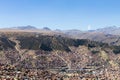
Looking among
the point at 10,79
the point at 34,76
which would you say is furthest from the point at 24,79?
the point at 34,76

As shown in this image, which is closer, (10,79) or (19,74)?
(10,79)

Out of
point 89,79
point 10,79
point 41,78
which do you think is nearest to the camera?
point 10,79

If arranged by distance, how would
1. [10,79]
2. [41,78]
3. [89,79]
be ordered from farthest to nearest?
[89,79]
[41,78]
[10,79]

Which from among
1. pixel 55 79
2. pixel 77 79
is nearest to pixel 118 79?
pixel 77 79

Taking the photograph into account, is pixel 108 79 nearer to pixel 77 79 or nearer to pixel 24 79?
pixel 77 79

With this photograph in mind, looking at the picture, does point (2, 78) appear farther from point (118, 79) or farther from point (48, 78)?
point (118, 79)

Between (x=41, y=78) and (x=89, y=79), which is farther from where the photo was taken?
(x=89, y=79)

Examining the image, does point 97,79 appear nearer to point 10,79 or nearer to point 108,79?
point 108,79

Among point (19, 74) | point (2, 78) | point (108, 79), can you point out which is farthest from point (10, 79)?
point (108, 79)
